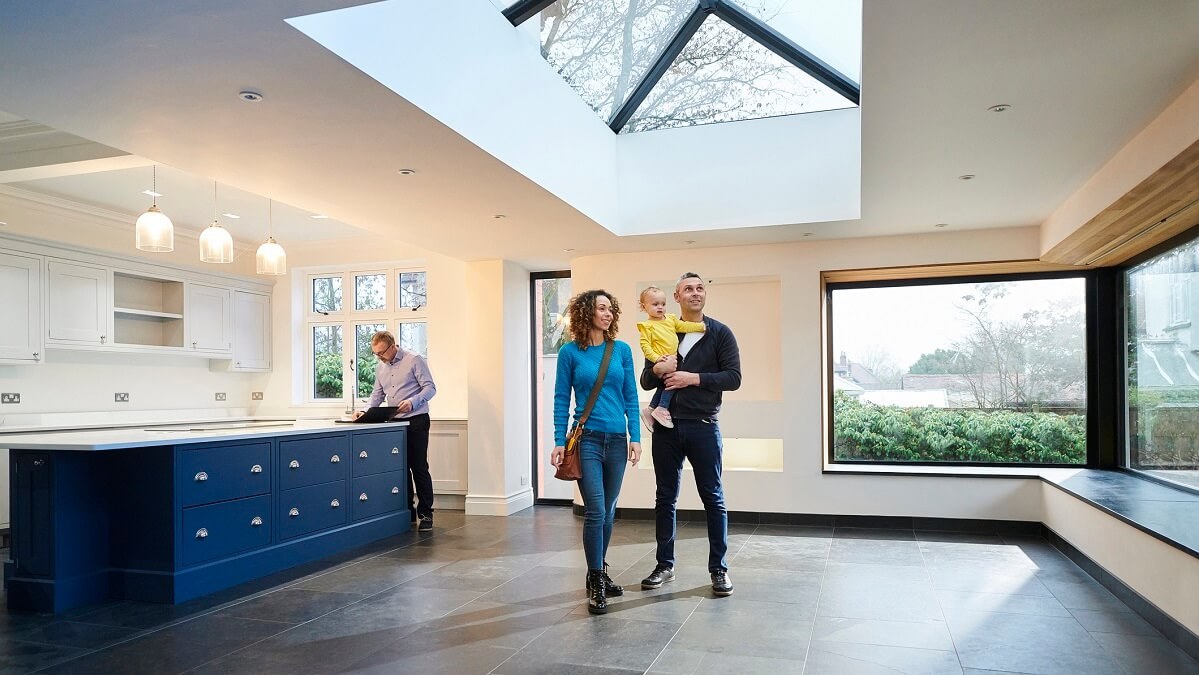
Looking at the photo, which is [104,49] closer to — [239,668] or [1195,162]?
[239,668]

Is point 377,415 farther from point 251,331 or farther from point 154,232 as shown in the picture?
point 251,331

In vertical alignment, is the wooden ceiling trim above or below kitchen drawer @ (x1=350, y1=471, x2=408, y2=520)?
above

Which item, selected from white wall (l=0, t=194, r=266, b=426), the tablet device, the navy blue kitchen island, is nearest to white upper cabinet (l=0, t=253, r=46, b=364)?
white wall (l=0, t=194, r=266, b=426)

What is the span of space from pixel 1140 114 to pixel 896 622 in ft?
7.97

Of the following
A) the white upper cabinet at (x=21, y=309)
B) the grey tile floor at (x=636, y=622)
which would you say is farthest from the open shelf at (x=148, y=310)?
the grey tile floor at (x=636, y=622)

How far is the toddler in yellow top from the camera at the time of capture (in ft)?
13.4

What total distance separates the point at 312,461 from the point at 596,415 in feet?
7.85

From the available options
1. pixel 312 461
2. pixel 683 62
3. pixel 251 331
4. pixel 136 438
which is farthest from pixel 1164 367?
pixel 251 331

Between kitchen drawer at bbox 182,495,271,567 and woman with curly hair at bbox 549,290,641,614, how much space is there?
6.59ft

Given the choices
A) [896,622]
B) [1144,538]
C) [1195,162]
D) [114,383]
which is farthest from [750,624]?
[114,383]

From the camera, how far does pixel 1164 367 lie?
4.86 m

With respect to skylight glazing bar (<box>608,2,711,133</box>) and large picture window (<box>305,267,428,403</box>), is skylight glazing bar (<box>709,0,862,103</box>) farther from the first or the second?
large picture window (<box>305,267,428,403</box>)

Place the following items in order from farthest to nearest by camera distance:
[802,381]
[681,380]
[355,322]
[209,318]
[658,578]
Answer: [355,322] < [209,318] < [802,381] < [658,578] < [681,380]

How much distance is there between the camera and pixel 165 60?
2.79m
